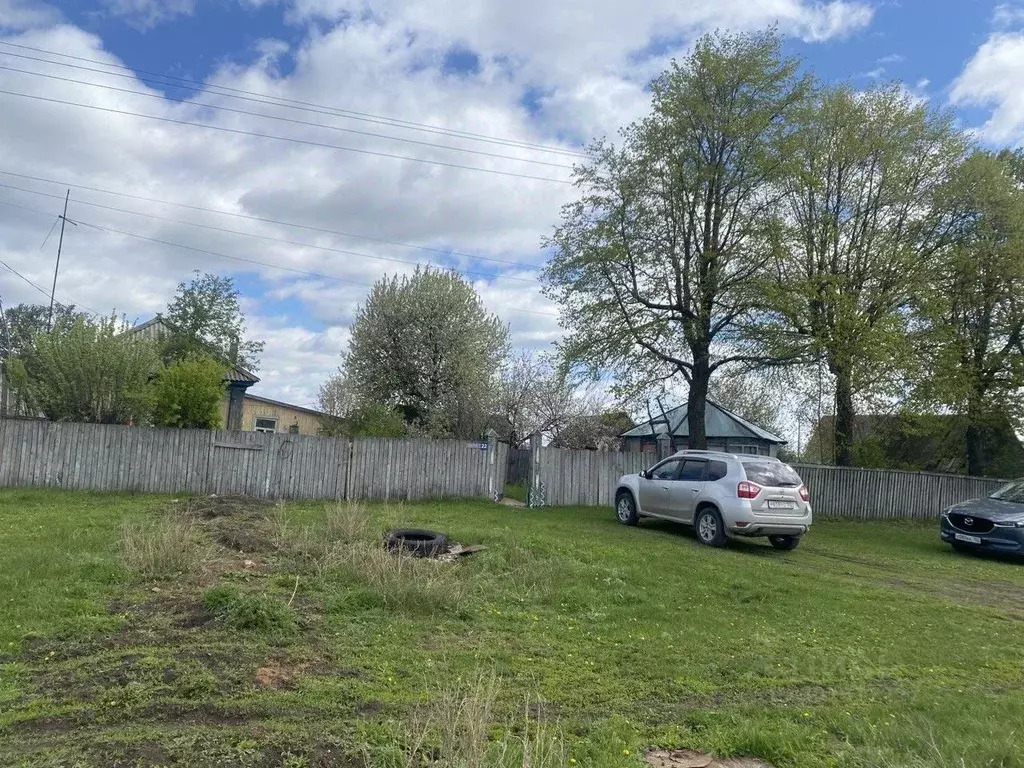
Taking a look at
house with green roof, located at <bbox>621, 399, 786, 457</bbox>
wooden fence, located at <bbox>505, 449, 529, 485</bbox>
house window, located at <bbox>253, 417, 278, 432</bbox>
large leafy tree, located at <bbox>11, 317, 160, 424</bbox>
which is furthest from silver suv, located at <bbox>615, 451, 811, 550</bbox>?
house window, located at <bbox>253, 417, 278, 432</bbox>

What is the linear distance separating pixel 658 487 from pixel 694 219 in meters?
8.40

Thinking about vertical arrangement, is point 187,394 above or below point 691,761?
above

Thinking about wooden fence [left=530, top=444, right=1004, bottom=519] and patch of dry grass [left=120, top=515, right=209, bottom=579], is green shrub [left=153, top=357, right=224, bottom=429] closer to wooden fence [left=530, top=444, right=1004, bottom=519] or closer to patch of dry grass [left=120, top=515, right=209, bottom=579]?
wooden fence [left=530, top=444, right=1004, bottom=519]

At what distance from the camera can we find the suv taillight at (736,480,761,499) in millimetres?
12828

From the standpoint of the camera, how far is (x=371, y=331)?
30.0 meters

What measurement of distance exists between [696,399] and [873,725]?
16622mm

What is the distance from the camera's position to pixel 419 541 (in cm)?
1042

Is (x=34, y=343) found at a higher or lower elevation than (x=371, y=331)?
lower

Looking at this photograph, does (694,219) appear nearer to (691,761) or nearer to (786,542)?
(786,542)

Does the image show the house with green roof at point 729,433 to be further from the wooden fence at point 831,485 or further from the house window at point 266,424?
the house window at point 266,424

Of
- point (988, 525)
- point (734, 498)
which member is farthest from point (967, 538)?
point (734, 498)

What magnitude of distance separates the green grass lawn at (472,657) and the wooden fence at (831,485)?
8.33m

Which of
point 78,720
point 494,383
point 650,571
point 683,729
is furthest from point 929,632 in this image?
point 494,383

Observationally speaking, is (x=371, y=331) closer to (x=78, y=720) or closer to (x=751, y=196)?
(x=751, y=196)
